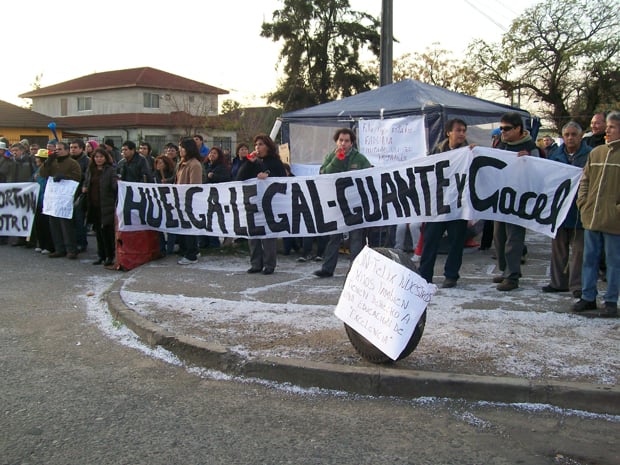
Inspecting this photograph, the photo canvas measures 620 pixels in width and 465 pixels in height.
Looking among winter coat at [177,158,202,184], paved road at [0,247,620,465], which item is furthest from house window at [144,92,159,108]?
paved road at [0,247,620,465]

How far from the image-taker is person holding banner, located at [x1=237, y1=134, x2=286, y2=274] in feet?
28.0

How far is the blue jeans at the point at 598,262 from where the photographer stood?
5.90m

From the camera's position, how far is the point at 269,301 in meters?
6.90

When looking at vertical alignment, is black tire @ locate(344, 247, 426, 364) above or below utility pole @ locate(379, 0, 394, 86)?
below

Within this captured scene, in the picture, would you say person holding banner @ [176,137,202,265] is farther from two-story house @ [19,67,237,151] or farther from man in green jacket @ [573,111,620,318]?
two-story house @ [19,67,237,151]

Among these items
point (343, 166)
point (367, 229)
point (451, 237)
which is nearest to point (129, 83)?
point (343, 166)

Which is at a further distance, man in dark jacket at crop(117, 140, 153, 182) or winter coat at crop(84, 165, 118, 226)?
man in dark jacket at crop(117, 140, 153, 182)

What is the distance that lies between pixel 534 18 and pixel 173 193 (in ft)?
135

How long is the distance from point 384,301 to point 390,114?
673 centimetres

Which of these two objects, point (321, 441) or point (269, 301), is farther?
point (269, 301)

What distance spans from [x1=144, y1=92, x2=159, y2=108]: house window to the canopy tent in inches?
1669

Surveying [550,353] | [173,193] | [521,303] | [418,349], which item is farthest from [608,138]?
[173,193]

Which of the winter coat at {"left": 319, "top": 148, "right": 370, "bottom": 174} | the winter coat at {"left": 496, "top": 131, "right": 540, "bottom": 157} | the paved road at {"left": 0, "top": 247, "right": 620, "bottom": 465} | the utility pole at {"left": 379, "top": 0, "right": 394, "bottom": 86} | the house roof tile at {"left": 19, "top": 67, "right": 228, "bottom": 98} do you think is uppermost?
the house roof tile at {"left": 19, "top": 67, "right": 228, "bottom": 98}

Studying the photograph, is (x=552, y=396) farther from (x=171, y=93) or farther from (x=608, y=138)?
(x=171, y=93)
